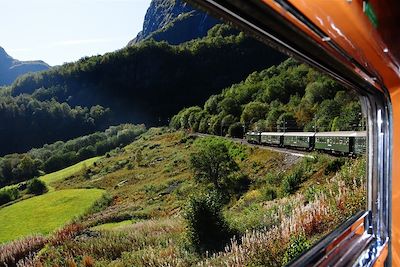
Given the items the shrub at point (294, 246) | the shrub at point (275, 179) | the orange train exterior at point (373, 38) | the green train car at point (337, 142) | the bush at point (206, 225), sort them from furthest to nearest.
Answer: the shrub at point (275, 179) → the green train car at point (337, 142) → the bush at point (206, 225) → the shrub at point (294, 246) → the orange train exterior at point (373, 38)

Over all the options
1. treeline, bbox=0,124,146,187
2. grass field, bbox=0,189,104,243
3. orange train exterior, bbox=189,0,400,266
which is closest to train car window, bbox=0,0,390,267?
orange train exterior, bbox=189,0,400,266

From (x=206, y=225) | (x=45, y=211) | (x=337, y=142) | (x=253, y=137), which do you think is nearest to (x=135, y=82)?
(x=45, y=211)

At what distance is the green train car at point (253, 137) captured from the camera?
28234 millimetres

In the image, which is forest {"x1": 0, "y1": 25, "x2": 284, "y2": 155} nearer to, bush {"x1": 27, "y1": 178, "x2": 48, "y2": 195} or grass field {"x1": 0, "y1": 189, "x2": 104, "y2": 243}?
grass field {"x1": 0, "y1": 189, "x2": 104, "y2": 243}

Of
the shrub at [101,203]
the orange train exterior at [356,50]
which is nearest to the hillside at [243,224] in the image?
the orange train exterior at [356,50]

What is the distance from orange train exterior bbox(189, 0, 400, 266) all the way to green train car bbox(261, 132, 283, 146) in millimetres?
20963

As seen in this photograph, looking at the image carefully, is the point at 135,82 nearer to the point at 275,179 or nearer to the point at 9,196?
the point at 9,196

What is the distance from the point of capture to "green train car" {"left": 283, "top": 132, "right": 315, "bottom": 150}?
18105mm

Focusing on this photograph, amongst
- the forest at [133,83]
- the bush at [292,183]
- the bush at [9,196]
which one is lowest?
the bush at [9,196]

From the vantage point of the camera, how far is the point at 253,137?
29.2 metres

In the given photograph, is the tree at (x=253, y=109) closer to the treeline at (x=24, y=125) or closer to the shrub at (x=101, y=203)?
the treeline at (x=24, y=125)

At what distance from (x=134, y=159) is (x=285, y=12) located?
5645 centimetres

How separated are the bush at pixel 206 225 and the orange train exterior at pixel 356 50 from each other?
4.27 meters

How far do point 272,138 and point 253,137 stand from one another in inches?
163
